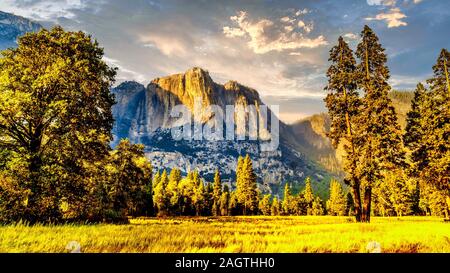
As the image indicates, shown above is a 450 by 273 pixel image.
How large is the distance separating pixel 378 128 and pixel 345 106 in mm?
3375

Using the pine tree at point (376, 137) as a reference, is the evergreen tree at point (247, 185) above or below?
below

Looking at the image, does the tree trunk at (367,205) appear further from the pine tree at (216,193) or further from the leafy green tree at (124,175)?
the pine tree at (216,193)

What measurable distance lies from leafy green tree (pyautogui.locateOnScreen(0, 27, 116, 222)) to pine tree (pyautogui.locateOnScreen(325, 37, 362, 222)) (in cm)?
1784

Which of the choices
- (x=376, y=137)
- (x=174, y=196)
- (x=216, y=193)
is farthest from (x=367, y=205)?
(x=216, y=193)

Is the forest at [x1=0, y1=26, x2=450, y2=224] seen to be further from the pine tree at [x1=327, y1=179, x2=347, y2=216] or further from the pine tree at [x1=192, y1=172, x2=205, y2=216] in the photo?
the pine tree at [x1=327, y1=179, x2=347, y2=216]

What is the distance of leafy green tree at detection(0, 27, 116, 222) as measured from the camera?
12.4 metres

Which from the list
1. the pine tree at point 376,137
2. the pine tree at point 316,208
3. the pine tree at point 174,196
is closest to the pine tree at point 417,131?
the pine tree at point 376,137

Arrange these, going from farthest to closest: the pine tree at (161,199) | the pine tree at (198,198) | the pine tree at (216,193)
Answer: the pine tree at (216,193)
the pine tree at (198,198)
the pine tree at (161,199)

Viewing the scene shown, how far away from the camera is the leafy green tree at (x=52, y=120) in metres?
12.4

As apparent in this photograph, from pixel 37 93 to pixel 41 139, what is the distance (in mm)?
2476

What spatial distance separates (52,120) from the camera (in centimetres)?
1393

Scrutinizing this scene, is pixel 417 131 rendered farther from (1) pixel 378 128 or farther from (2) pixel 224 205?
(2) pixel 224 205
